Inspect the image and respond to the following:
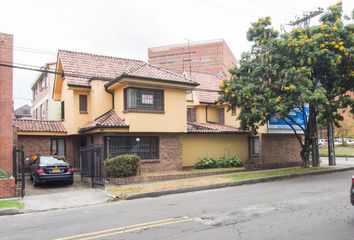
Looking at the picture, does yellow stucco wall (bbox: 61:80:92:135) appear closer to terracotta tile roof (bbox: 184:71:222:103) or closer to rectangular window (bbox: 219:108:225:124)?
terracotta tile roof (bbox: 184:71:222:103)

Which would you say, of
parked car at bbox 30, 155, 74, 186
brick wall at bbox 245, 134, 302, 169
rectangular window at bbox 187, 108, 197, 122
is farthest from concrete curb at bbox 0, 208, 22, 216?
rectangular window at bbox 187, 108, 197, 122

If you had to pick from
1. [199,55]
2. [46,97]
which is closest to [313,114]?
[46,97]

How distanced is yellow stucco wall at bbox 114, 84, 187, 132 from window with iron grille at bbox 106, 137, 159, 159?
3.01 ft

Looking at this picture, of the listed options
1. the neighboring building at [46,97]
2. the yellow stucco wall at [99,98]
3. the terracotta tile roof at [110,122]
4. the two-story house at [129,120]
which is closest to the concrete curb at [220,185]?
the two-story house at [129,120]

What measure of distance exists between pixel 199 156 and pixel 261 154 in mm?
4498

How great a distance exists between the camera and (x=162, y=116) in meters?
19.4

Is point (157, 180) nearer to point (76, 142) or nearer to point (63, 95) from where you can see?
point (76, 142)

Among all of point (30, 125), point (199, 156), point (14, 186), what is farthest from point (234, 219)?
point (30, 125)

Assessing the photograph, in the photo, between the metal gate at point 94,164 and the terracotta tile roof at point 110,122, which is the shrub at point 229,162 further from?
the metal gate at point 94,164

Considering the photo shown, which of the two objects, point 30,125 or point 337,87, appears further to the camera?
point 30,125

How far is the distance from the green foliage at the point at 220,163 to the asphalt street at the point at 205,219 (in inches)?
360

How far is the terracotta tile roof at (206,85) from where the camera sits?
84.4 feet

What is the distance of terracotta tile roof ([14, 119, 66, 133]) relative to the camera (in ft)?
68.8

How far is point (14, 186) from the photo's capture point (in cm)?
1312
